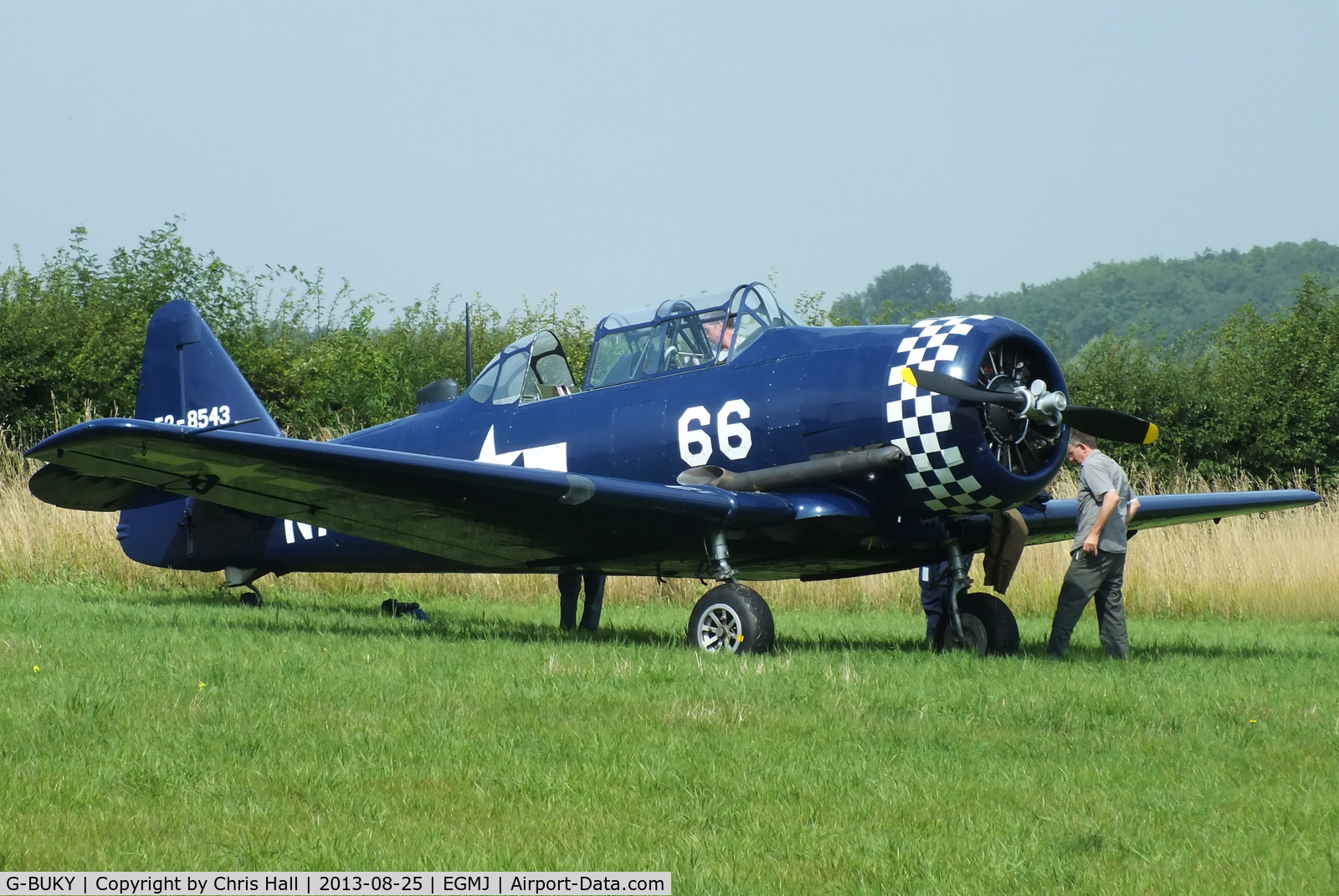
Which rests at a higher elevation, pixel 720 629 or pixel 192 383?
pixel 192 383

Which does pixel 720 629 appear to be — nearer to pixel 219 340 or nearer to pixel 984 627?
pixel 984 627

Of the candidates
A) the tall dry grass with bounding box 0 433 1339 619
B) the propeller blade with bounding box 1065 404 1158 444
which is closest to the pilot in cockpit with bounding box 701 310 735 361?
the propeller blade with bounding box 1065 404 1158 444

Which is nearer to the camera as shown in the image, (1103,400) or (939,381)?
(939,381)

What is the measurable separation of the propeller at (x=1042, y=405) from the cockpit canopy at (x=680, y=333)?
4.53 feet

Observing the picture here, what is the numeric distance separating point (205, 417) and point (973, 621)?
7.16 metres

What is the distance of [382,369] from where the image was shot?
980 inches

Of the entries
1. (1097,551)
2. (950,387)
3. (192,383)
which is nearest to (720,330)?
(950,387)

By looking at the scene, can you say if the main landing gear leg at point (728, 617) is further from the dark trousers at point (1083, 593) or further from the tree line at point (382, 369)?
the tree line at point (382, 369)

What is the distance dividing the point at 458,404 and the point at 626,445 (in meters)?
2.01

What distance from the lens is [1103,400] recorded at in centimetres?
2497

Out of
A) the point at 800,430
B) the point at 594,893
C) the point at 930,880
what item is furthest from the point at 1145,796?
the point at 800,430

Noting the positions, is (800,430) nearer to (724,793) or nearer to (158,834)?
(724,793)

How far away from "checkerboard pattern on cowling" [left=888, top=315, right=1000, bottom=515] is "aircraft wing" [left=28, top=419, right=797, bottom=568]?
848 mm

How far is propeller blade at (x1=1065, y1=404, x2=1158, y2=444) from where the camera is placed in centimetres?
852
